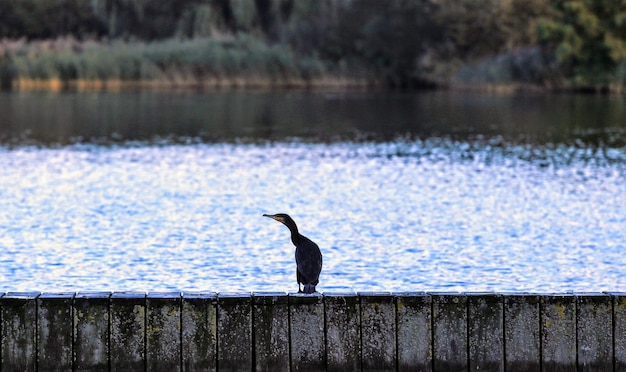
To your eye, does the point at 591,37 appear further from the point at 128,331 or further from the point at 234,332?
the point at 128,331

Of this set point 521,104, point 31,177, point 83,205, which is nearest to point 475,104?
point 521,104

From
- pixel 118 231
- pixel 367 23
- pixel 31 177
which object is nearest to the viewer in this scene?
pixel 118 231

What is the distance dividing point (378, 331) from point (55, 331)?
6.83 feet

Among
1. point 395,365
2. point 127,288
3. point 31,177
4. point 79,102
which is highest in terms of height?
point 395,365

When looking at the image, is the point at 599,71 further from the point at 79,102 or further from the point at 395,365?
the point at 395,365

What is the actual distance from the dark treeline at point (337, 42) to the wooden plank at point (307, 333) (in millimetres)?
57878

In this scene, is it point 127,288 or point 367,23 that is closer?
point 127,288

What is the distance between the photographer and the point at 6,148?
34.1m

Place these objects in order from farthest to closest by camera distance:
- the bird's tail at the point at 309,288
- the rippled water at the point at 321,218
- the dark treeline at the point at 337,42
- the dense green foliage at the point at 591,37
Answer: the dark treeline at the point at 337,42 < the dense green foliage at the point at 591,37 < the rippled water at the point at 321,218 < the bird's tail at the point at 309,288

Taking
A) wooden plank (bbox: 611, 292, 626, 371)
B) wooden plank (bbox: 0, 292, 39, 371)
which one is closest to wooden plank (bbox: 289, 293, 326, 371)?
wooden plank (bbox: 0, 292, 39, 371)

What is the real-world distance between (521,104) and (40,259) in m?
42.5

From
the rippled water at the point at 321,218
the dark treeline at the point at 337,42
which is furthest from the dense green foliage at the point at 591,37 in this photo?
the rippled water at the point at 321,218

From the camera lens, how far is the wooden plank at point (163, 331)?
8.71m

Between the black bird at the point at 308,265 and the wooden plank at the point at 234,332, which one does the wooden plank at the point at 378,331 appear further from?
the black bird at the point at 308,265
